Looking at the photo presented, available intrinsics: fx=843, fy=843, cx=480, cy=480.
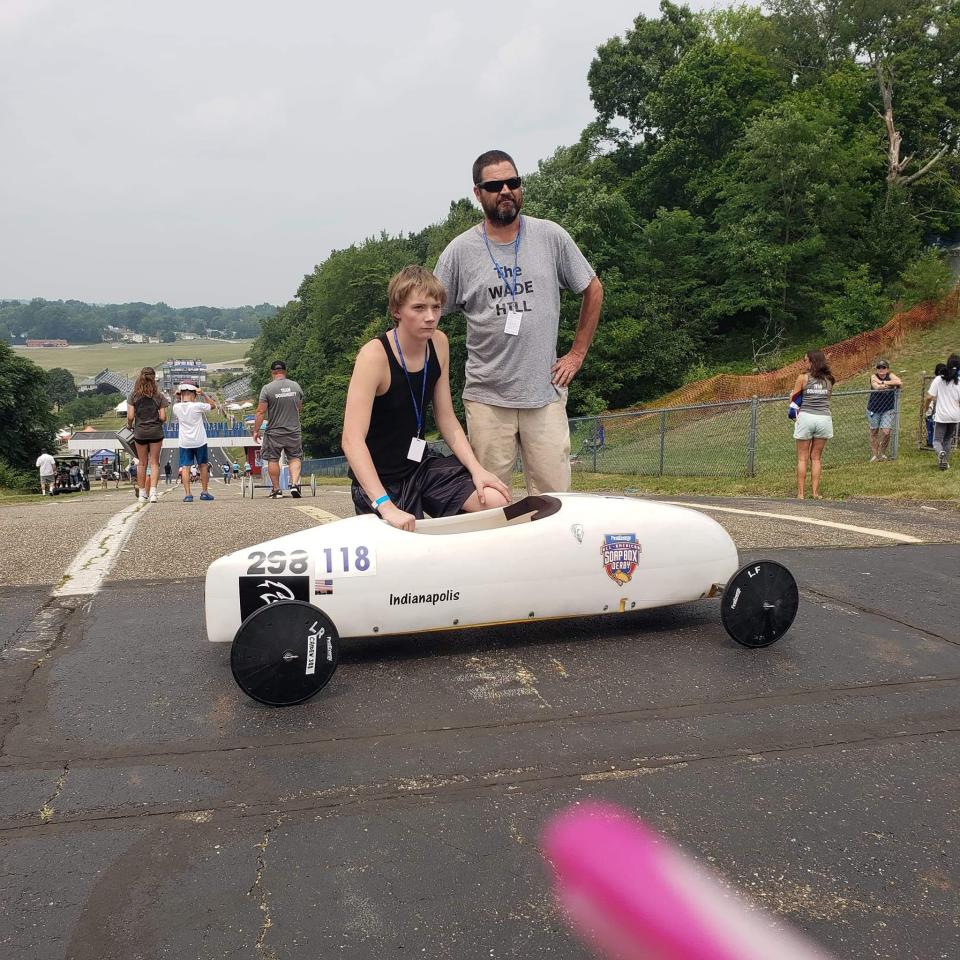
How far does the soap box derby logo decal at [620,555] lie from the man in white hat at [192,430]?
972cm

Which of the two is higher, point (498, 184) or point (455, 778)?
point (498, 184)

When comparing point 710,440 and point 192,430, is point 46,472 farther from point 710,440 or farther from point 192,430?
point 710,440

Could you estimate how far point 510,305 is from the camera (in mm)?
4730

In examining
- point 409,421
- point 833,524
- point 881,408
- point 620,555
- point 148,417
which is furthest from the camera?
point 881,408

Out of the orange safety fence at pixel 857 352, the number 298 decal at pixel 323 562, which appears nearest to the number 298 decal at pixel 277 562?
the number 298 decal at pixel 323 562

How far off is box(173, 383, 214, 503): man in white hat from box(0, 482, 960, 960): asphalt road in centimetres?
861

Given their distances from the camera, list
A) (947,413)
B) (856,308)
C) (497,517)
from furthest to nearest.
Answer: (856,308) → (947,413) → (497,517)

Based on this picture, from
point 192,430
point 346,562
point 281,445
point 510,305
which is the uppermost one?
point 510,305

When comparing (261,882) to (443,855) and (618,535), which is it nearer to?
(443,855)

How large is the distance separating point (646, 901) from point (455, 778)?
2.47 feet

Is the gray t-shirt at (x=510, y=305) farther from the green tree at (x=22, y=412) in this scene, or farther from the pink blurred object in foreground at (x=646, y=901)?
the green tree at (x=22, y=412)

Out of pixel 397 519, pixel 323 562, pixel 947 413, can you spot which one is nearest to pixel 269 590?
pixel 323 562

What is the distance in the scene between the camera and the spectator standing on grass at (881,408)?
1380 centimetres

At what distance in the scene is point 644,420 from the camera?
20.5 meters
